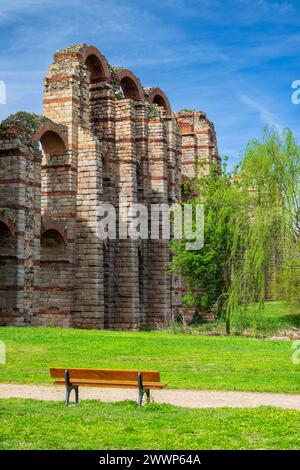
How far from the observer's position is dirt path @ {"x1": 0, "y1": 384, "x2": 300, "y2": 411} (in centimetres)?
1125

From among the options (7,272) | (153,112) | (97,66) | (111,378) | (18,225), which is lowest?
(111,378)

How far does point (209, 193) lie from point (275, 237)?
6.14 metres

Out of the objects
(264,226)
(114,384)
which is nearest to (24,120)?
(264,226)

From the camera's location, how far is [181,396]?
12.0 m

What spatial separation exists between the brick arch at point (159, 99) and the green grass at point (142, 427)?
106 feet

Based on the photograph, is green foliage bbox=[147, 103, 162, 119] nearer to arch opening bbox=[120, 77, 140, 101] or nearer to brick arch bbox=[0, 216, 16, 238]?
arch opening bbox=[120, 77, 140, 101]

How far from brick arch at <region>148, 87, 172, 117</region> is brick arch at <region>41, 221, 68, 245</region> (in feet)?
47.0

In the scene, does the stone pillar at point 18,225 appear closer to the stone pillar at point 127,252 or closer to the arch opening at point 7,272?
the arch opening at point 7,272

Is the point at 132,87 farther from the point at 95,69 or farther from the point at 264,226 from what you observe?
the point at 264,226

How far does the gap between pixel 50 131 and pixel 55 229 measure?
164 inches

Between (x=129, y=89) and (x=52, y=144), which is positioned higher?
(x=129, y=89)

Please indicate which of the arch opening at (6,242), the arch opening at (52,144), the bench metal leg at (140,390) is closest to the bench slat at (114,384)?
the bench metal leg at (140,390)

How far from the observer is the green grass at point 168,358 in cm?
1376

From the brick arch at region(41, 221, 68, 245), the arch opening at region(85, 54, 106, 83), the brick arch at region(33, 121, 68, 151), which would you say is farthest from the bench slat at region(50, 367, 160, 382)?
the arch opening at region(85, 54, 106, 83)
